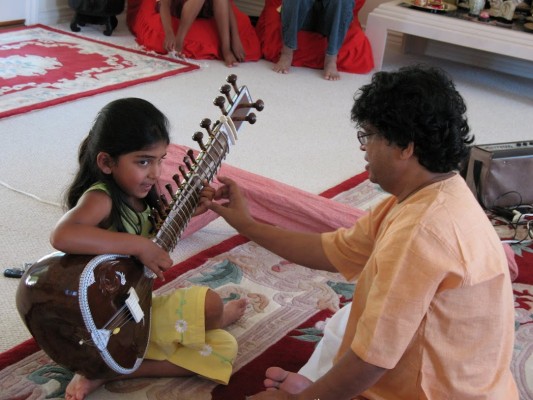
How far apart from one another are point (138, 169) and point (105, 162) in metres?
0.08

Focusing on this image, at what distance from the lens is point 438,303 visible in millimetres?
1307

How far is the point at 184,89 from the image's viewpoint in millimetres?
4105

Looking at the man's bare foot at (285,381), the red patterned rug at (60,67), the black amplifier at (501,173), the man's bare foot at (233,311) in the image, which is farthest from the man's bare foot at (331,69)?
the man's bare foot at (285,381)

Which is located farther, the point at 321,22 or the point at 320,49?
the point at 320,49

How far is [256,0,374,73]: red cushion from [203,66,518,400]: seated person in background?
3471 millimetres

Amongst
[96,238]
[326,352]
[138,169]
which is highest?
[138,169]

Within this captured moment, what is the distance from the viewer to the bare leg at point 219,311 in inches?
72.4

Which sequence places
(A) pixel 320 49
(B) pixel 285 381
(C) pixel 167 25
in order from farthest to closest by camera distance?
A: (A) pixel 320 49 → (C) pixel 167 25 → (B) pixel 285 381

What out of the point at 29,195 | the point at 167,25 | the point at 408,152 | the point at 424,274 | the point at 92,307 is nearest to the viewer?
the point at 424,274

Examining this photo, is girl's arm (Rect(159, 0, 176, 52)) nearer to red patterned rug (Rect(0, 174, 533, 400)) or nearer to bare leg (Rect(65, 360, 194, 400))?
red patterned rug (Rect(0, 174, 533, 400))

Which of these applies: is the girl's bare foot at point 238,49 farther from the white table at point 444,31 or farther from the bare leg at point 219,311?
the bare leg at point 219,311

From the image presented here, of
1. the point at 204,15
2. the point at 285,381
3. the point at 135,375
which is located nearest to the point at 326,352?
the point at 285,381

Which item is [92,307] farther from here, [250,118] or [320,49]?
[320,49]

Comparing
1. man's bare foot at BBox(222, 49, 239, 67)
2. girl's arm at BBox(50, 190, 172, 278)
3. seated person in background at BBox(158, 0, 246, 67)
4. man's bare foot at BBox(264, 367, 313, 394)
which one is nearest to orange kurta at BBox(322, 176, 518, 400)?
man's bare foot at BBox(264, 367, 313, 394)
